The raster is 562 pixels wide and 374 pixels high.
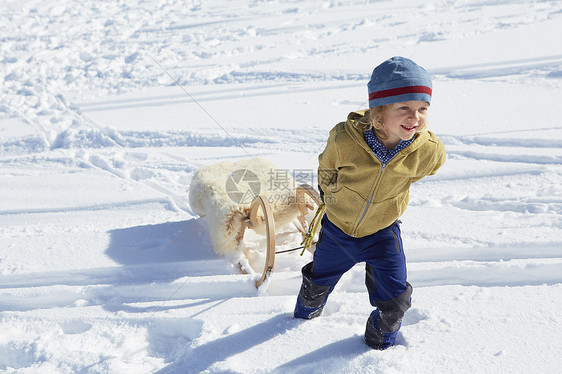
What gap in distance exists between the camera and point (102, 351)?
6.97ft

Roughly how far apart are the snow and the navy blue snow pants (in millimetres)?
214

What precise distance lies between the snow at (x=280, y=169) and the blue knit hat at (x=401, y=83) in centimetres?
106

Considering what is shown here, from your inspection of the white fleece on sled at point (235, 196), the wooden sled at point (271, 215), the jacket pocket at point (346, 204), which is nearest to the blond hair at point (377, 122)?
the jacket pocket at point (346, 204)

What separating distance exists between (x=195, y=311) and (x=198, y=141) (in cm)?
252

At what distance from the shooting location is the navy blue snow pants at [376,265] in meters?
1.87

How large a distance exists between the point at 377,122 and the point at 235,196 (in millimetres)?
1362

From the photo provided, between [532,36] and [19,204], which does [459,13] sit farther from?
[19,204]

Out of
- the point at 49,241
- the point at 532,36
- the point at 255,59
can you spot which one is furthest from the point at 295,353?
the point at 532,36

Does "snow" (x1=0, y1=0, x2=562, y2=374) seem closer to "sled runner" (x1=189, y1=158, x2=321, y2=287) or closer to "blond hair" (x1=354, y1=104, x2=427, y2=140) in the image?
"sled runner" (x1=189, y1=158, x2=321, y2=287)

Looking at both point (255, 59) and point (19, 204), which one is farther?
point (255, 59)

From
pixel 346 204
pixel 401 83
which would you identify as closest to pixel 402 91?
pixel 401 83

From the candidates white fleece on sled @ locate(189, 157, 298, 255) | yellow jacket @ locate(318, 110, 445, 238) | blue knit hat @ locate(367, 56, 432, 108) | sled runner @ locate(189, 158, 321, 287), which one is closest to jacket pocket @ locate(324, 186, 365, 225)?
yellow jacket @ locate(318, 110, 445, 238)

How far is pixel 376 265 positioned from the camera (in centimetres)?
190

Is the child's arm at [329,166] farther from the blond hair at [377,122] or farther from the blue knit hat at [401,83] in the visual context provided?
the blue knit hat at [401,83]
